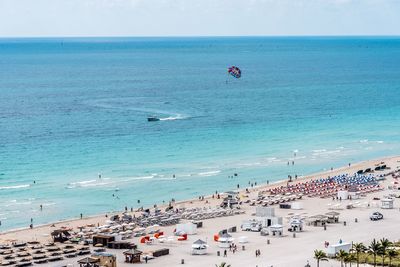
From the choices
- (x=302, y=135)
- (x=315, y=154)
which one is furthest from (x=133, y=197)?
(x=302, y=135)

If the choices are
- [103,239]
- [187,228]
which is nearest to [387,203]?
[187,228]

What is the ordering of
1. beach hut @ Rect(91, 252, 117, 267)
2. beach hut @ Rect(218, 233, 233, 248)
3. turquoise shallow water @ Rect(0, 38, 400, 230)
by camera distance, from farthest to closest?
turquoise shallow water @ Rect(0, 38, 400, 230) < beach hut @ Rect(218, 233, 233, 248) < beach hut @ Rect(91, 252, 117, 267)

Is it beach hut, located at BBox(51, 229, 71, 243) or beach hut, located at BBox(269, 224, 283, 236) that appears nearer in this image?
beach hut, located at BBox(51, 229, 71, 243)

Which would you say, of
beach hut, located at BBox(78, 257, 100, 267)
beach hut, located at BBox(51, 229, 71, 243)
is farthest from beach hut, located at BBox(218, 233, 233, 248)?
beach hut, located at BBox(51, 229, 71, 243)

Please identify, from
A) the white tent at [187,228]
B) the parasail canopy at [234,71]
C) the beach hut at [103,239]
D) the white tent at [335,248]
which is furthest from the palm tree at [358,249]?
the parasail canopy at [234,71]

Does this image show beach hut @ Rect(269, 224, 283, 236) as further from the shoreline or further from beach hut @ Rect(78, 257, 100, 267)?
beach hut @ Rect(78, 257, 100, 267)

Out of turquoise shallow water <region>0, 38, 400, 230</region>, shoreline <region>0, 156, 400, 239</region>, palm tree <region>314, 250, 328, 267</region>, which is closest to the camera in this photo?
palm tree <region>314, 250, 328, 267</region>

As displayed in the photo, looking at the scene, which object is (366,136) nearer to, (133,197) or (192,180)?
(192,180)

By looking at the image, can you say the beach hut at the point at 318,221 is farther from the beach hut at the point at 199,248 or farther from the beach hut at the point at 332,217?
the beach hut at the point at 199,248
